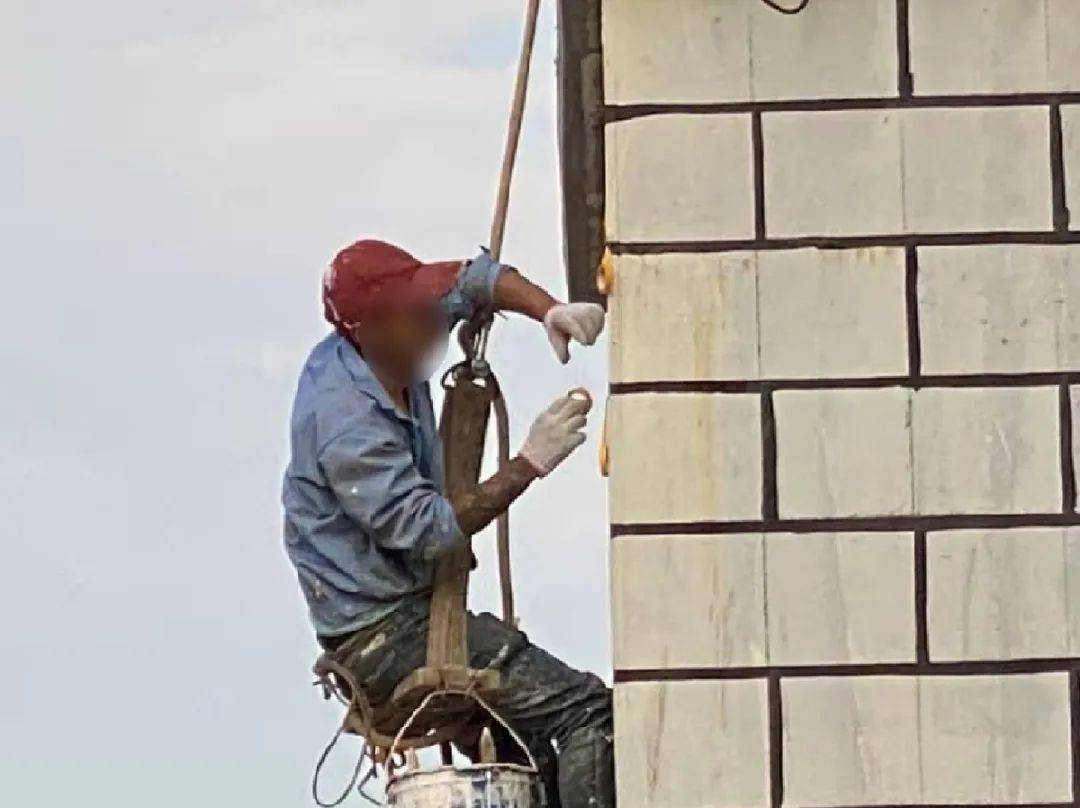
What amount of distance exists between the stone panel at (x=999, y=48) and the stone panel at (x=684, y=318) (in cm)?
68

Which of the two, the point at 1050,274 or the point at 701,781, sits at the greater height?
the point at 1050,274

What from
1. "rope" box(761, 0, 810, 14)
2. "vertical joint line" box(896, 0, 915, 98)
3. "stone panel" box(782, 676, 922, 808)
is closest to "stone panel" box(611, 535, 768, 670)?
"stone panel" box(782, 676, 922, 808)

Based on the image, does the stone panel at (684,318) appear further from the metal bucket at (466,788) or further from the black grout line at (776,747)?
the metal bucket at (466,788)

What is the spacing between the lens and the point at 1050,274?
7.00m

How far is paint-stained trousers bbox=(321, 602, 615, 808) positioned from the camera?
7418 millimetres

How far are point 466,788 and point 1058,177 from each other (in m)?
2.12

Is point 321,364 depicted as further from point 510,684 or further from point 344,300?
point 510,684

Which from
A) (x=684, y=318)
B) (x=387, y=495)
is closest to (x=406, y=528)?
(x=387, y=495)

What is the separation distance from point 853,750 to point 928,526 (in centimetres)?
57

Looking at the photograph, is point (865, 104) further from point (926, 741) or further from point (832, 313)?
point (926, 741)

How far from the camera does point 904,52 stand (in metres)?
7.12

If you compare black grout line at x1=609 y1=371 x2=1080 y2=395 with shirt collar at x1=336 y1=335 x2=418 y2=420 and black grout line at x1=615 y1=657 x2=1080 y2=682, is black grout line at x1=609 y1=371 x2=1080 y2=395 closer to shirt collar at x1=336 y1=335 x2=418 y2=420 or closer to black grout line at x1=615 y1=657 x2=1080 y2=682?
black grout line at x1=615 y1=657 x2=1080 y2=682

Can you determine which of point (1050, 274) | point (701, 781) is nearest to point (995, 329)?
point (1050, 274)

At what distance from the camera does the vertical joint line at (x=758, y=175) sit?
23.1ft
